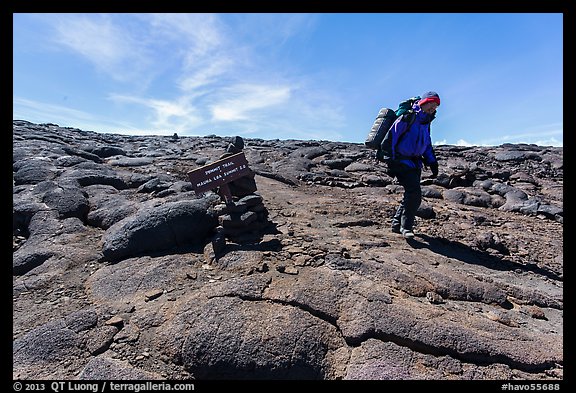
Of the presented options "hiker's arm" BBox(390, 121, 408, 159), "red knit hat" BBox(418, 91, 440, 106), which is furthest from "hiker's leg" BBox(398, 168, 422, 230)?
"red knit hat" BBox(418, 91, 440, 106)

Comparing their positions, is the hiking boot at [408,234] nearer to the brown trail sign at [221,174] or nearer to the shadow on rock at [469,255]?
the shadow on rock at [469,255]

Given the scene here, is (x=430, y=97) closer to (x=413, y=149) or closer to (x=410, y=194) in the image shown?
(x=413, y=149)

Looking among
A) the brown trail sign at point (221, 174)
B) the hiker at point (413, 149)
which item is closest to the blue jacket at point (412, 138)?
the hiker at point (413, 149)

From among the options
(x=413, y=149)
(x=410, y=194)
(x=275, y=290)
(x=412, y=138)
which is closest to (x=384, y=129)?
(x=412, y=138)

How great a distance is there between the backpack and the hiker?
135 millimetres

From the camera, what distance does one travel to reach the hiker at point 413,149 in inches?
299

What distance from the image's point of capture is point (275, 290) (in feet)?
17.9

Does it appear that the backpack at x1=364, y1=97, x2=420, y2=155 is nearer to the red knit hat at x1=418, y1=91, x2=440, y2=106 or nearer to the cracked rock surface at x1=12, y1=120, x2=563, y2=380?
the red knit hat at x1=418, y1=91, x2=440, y2=106

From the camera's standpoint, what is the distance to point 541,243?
8805mm

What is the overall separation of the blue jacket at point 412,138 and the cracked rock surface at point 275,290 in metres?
1.91
